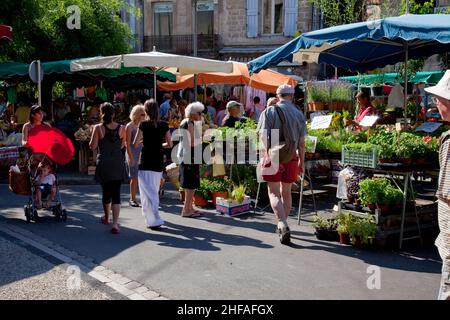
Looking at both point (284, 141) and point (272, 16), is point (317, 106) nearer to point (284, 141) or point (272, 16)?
point (284, 141)

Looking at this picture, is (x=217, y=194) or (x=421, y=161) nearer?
(x=421, y=161)

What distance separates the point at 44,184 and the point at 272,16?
20.7 metres

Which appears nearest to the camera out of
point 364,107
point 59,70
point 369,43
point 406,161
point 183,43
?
point 406,161

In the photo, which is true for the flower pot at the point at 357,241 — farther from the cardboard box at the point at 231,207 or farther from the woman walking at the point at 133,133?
the woman walking at the point at 133,133

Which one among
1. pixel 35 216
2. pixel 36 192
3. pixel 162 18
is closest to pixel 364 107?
pixel 36 192

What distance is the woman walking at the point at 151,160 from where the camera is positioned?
734cm

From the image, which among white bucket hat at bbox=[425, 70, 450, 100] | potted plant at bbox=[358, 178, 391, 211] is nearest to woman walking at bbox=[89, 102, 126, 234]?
potted plant at bbox=[358, 178, 391, 211]

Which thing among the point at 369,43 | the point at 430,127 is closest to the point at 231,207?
the point at 430,127

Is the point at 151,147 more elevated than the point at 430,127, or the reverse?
the point at 430,127

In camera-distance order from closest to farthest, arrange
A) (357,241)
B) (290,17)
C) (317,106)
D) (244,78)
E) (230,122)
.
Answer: (357,241) → (317,106) → (230,122) → (244,78) → (290,17)

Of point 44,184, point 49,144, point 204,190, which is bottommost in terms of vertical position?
point 204,190

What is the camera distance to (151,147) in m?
7.34
